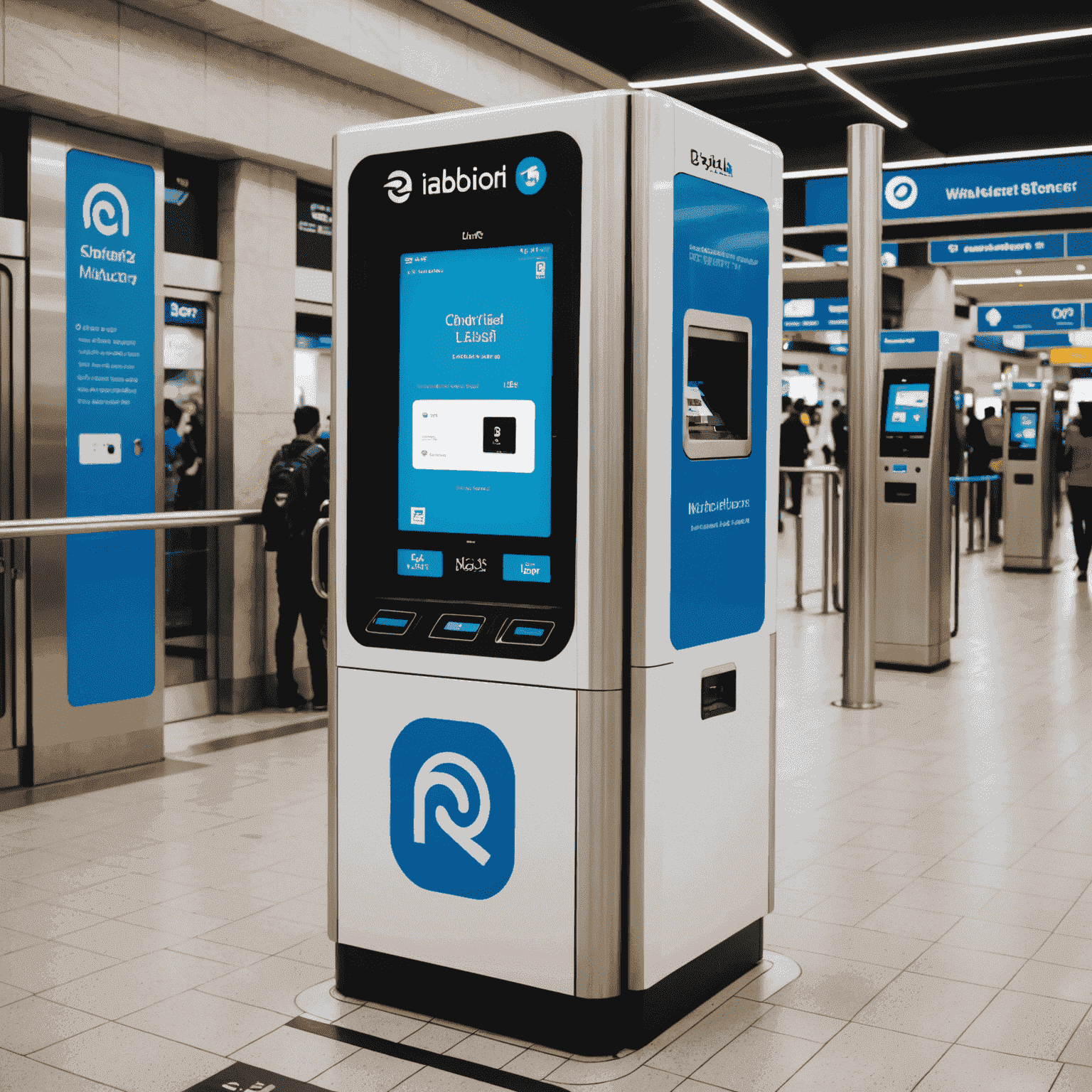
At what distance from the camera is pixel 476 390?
298 cm

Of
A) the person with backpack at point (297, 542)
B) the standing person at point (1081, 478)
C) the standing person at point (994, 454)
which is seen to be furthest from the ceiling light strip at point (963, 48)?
the standing person at point (994, 454)

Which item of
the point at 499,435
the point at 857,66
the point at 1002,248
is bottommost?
the point at 499,435

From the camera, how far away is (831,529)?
10.0m

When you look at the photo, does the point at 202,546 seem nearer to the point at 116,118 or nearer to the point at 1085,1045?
the point at 116,118

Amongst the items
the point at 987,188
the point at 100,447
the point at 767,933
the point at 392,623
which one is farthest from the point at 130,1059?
the point at 987,188

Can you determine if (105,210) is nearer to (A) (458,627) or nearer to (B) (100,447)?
(B) (100,447)

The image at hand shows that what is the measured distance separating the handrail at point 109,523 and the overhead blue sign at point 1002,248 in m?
9.96

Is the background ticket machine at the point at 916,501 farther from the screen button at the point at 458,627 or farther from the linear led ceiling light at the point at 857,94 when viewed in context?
the screen button at the point at 458,627

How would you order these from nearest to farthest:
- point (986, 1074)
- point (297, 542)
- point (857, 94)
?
point (986, 1074), point (297, 542), point (857, 94)

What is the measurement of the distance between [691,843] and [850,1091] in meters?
0.62

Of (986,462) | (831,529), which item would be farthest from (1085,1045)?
(986,462)

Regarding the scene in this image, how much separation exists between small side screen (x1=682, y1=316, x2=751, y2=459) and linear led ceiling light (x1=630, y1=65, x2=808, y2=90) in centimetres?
575

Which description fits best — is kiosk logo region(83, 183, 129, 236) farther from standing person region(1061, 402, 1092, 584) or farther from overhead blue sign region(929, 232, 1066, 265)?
overhead blue sign region(929, 232, 1066, 265)

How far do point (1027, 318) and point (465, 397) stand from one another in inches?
920
